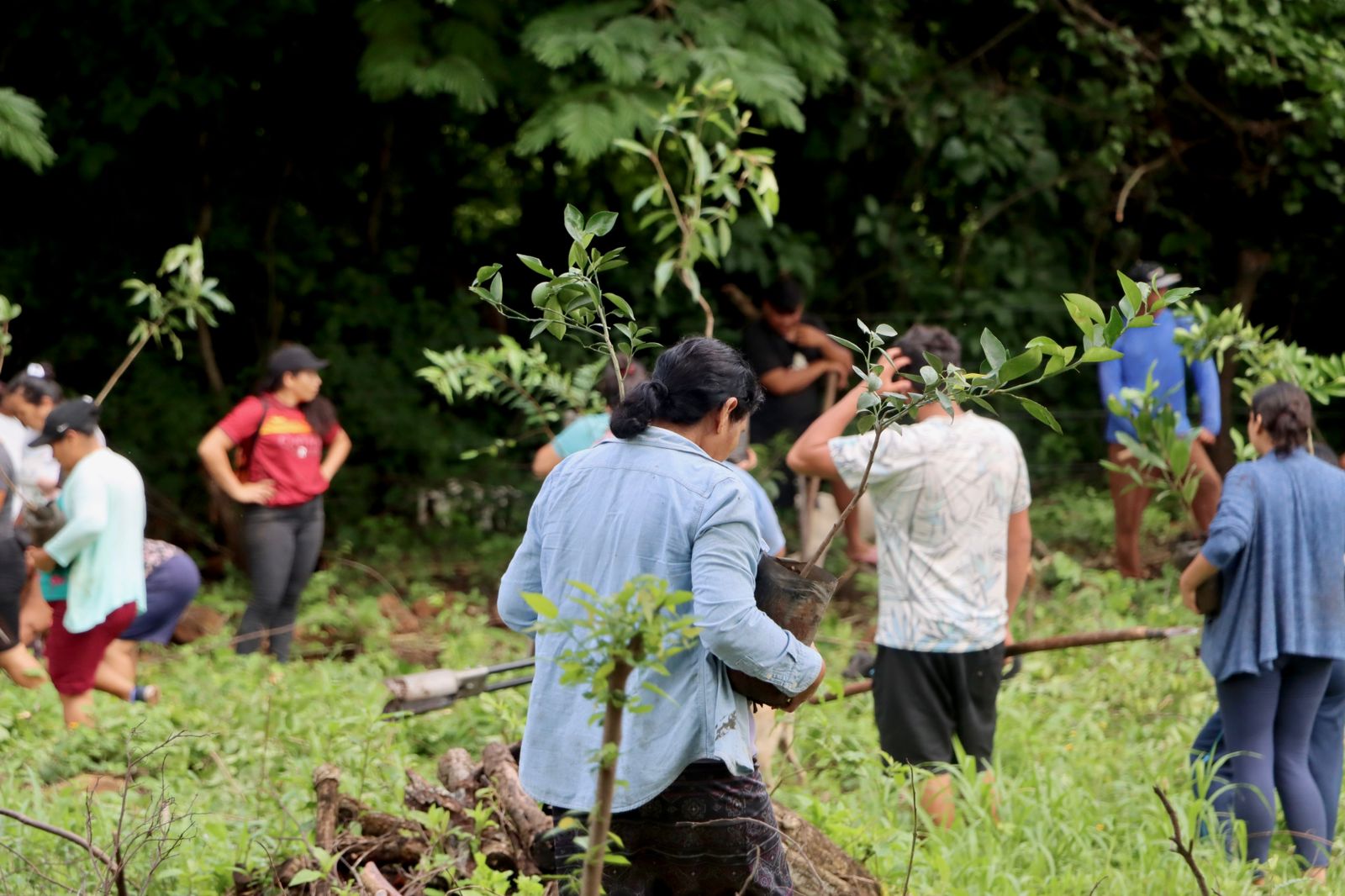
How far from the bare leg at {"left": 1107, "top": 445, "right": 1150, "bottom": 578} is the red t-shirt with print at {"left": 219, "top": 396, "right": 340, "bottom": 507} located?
4.57 metres

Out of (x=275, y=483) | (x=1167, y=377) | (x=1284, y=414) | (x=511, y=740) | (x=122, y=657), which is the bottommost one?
(x=122, y=657)

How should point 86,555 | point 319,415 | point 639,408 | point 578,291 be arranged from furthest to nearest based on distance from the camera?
point 319,415, point 86,555, point 578,291, point 639,408

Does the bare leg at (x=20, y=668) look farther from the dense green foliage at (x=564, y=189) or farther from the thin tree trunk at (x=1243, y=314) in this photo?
the thin tree trunk at (x=1243, y=314)

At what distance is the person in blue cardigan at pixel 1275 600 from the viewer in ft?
13.7

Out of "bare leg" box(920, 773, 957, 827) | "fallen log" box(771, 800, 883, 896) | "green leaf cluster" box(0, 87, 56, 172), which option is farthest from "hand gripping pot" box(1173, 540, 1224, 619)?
"green leaf cluster" box(0, 87, 56, 172)

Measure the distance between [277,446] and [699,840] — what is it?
4.75 meters

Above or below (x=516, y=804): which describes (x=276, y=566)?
below

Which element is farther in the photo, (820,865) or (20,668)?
(20,668)

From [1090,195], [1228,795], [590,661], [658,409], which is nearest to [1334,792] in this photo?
[1228,795]

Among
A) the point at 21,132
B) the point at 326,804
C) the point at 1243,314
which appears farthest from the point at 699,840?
the point at 1243,314

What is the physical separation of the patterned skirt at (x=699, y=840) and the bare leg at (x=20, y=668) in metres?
3.93

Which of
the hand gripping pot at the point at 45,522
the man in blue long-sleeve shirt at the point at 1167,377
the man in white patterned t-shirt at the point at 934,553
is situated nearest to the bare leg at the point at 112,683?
the hand gripping pot at the point at 45,522

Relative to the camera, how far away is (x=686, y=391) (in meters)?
2.65

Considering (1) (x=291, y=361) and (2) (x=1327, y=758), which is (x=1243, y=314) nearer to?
(2) (x=1327, y=758)
